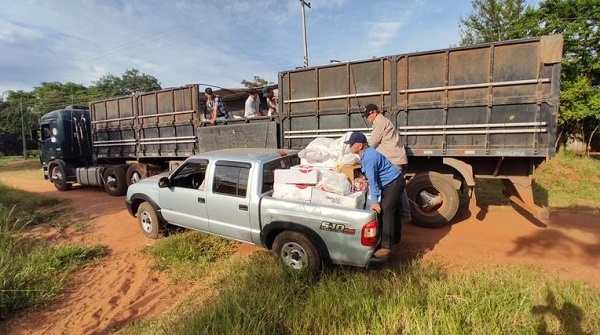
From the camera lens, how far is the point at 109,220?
7023mm

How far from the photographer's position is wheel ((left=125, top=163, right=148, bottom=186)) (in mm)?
9392

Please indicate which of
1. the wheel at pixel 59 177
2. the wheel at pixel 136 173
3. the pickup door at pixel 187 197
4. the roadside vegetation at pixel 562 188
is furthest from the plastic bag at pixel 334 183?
the wheel at pixel 59 177

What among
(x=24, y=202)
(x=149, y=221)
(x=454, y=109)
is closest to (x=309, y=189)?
(x=454, y=109)

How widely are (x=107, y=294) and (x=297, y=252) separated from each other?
238 cm

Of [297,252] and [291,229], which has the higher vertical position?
[291,229]

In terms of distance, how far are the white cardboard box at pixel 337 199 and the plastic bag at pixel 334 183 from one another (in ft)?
0.20

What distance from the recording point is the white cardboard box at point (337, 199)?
11.6ft

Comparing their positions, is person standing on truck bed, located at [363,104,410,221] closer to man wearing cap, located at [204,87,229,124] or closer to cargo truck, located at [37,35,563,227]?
cargo truck, located at [37,35,563,227]

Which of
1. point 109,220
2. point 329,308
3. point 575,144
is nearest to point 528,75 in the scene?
point 329,308

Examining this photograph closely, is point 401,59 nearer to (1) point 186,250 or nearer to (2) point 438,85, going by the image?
(2) point 438,85

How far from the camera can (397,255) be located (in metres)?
4.52

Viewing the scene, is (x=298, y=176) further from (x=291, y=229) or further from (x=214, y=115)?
(x=214, y=115)

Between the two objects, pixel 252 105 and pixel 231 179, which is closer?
pixel 231 179

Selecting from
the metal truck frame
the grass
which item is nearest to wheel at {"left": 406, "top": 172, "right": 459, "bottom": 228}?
the metal truck frame
